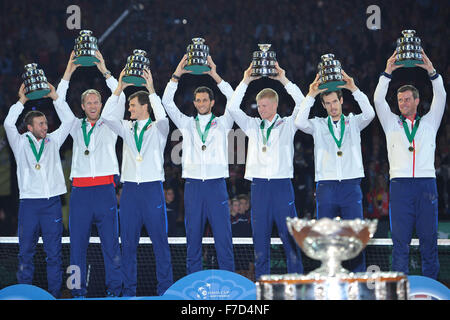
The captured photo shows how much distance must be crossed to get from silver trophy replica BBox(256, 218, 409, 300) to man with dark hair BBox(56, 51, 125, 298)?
3087 millimetres

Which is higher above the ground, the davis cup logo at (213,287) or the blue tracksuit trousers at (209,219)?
the blue tracksuit trousers at (209,219)

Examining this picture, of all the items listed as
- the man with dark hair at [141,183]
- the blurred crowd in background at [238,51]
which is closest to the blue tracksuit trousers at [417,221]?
the blurred crowd in background at [238,51]

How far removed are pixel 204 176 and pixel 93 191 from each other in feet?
3.62

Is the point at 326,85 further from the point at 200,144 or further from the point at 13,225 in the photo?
the point at 13,225

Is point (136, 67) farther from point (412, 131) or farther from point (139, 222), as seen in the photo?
point (412, 131)

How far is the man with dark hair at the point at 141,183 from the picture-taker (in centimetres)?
671

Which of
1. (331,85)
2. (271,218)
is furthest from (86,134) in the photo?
(331,85)

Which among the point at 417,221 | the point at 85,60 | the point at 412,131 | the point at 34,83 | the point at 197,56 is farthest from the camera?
the point at 85,60

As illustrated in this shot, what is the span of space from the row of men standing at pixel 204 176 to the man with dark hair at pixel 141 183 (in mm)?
10

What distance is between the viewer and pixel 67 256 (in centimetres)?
779

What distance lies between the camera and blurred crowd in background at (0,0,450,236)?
335 inches

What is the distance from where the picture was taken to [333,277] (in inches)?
150

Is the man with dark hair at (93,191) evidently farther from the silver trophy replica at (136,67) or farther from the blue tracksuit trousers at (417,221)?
the blue tracksuit trousers at (417,221)
